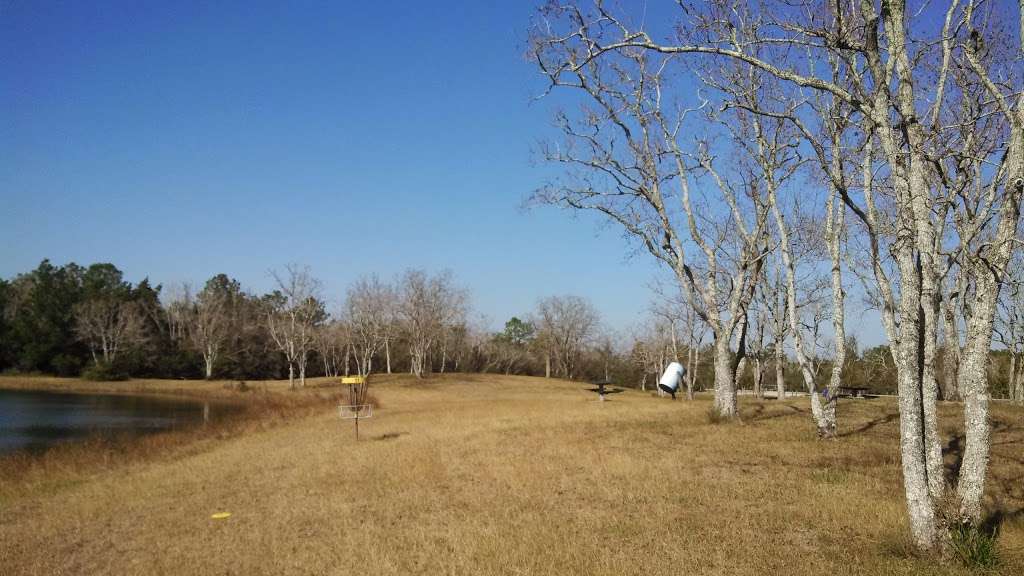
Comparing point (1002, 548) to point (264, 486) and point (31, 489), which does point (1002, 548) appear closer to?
point (264, 486)

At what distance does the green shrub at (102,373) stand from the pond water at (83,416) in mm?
10430

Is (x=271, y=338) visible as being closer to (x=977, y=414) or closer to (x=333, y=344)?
(x=333, y=344)

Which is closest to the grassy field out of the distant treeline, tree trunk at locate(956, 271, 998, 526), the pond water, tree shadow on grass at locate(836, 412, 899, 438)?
tree shadow on grass at locate(836, 412, 899, 438)

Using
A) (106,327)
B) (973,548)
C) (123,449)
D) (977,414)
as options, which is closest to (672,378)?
(977,414)

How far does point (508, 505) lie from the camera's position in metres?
10.1

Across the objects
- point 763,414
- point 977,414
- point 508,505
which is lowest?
point 508,505

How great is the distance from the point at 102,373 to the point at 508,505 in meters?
62.5

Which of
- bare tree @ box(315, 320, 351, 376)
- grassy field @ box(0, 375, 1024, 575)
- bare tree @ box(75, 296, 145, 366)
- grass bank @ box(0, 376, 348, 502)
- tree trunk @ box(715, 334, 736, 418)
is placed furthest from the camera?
bare tree @ box(315, 320, 351, 376)

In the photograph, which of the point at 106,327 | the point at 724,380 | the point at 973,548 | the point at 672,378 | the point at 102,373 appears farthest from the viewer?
the point at 106,327

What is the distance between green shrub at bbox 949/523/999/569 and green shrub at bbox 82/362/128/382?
67808mm

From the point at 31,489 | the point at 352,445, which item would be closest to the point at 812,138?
the point at 352,445

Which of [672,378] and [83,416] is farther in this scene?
[83,416]

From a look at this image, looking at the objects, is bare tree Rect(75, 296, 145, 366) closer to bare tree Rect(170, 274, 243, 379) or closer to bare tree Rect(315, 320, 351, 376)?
bare tree Rect(170, 274, 243, 379)

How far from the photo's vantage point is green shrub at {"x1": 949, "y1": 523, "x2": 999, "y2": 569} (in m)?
6.47
